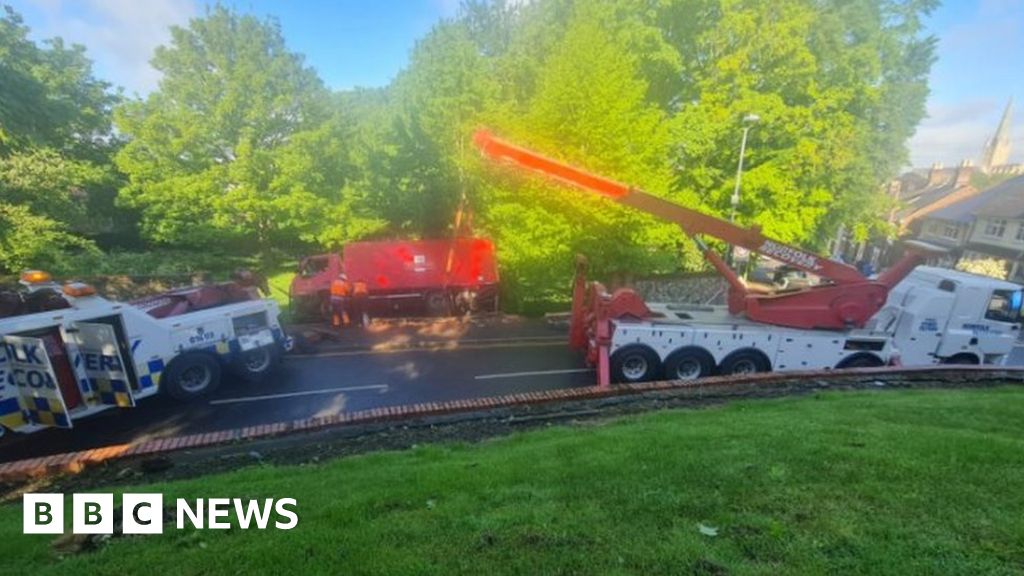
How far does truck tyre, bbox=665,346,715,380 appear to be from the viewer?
10867 millimetres

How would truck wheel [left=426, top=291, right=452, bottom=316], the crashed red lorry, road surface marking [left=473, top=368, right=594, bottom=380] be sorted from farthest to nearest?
truck wheel [left=426, top=291, right=452, bottom=316] → the crashed red lorry → road surface marking [left=473, top=368, right=594, bottom=380]

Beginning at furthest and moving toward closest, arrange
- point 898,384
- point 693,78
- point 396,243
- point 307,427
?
point 693,78 < point 396,243 < point 898,384 < point 307,427

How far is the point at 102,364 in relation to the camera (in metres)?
8.77

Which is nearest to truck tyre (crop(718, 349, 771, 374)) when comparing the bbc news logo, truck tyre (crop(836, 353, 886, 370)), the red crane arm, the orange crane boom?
the orange crane boom

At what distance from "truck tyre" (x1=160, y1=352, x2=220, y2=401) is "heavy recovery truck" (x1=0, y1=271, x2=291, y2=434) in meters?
0.02

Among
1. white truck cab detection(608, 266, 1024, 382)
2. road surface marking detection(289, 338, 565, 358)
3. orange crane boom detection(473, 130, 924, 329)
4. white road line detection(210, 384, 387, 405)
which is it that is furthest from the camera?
road surface marking detection(289, 338, 565, 358)

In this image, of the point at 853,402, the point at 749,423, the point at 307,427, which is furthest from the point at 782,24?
the point at 307,427

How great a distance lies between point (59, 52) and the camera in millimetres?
23234

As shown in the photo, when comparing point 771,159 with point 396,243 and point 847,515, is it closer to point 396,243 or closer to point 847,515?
point 396,243

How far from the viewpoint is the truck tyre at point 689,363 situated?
35.7 ft

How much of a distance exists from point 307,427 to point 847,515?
6.52 meters

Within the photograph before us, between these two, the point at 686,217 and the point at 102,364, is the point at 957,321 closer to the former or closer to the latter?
the point at 686,217

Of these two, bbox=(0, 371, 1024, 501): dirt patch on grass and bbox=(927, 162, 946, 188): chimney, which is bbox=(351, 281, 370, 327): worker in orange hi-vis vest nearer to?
bbox=(0, 371, 1024, 501): dirt patch on grass

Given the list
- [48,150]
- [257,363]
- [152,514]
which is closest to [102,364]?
[257,363]
